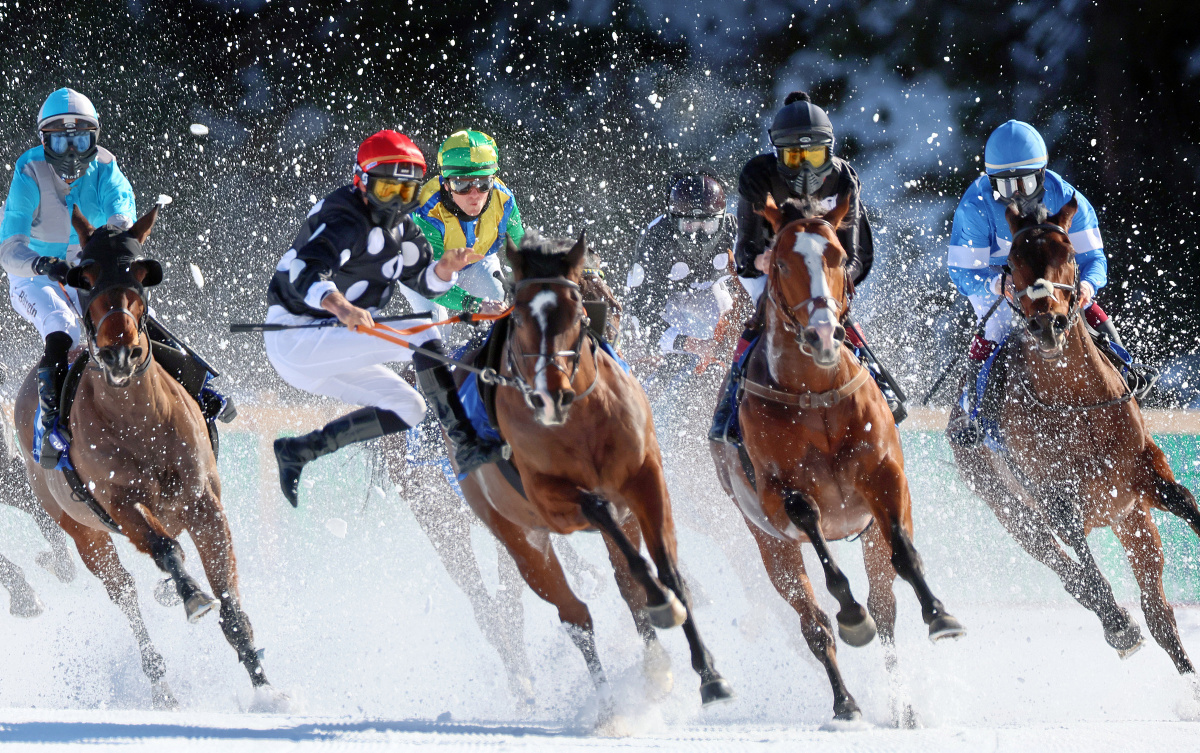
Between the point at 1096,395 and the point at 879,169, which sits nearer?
the point at 1096,395

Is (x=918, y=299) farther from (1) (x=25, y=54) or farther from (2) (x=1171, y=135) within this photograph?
(1) (x=25, y=54)

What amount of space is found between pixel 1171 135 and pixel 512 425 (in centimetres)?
1011

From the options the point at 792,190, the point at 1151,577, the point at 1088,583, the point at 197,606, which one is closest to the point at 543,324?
the point at 792,190

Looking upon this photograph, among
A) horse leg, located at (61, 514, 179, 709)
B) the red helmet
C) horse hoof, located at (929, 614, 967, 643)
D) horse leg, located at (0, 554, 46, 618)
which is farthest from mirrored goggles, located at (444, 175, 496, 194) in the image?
horse leg, located at (0, 554, 46, 618)

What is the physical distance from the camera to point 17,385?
11.1 m

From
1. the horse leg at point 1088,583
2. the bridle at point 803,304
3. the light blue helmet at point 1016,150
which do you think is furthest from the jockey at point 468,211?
the horse leg at point 1088,583

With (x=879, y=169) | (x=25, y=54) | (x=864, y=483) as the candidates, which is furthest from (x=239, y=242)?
(x=864, y=483)

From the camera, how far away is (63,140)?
20.7ft

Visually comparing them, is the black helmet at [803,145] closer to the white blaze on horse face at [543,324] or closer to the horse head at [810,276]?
the horse head at [810,276]

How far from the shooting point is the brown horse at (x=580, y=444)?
446 centimetres

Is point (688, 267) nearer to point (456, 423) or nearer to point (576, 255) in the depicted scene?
point (456, 423)

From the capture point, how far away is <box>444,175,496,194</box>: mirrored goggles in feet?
21.6

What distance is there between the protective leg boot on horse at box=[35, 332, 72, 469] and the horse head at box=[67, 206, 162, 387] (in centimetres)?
58

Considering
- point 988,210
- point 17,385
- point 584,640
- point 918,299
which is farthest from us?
point 918,299
